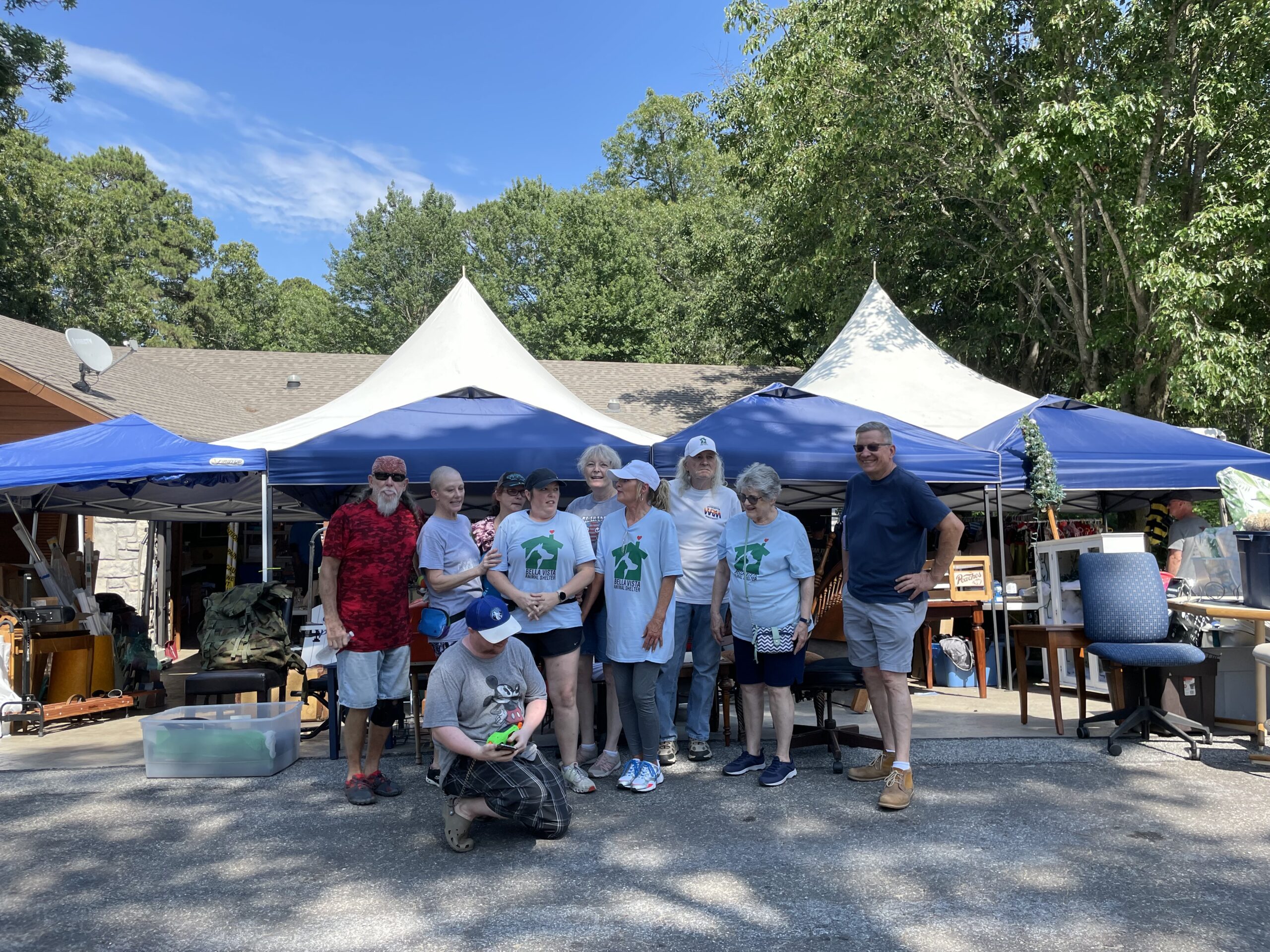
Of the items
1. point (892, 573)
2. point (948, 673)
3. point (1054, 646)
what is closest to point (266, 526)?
point (892, 573)

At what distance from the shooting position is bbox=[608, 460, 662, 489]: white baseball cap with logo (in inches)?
204

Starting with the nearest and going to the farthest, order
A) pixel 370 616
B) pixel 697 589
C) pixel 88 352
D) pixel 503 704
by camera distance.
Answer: pixel 503 704 → pixel 370 616 → pixel 697 589 → pixel 88 352

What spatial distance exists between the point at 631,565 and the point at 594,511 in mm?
682

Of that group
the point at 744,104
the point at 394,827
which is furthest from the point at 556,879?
the point at 744,104

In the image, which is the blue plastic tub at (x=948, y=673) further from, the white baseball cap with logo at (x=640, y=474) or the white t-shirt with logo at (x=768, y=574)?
the white baseball cap with logo at (x=640, y=474)

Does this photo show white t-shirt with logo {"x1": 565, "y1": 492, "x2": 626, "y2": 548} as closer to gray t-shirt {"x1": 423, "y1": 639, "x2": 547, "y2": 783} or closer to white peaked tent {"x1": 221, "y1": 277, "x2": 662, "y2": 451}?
gray t-shirt {"x1": 423, "y1": 639, "x2": 547, "y2": 783}

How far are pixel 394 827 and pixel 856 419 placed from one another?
566 centimetres

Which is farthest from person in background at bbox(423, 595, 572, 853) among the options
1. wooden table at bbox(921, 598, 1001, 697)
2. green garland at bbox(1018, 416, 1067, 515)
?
green garland at bbox(1018, 416, 1067, 515)

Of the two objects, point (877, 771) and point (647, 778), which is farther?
point (877, 771)

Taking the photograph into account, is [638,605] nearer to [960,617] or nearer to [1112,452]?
[960,617]

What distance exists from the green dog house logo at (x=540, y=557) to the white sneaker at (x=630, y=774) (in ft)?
3.57

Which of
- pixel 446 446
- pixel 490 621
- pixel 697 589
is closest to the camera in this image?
pixel 490 621

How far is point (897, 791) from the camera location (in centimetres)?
457

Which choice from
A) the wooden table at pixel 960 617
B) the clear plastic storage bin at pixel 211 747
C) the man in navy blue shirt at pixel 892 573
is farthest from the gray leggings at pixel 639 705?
the wooden table at pixel 960 617
